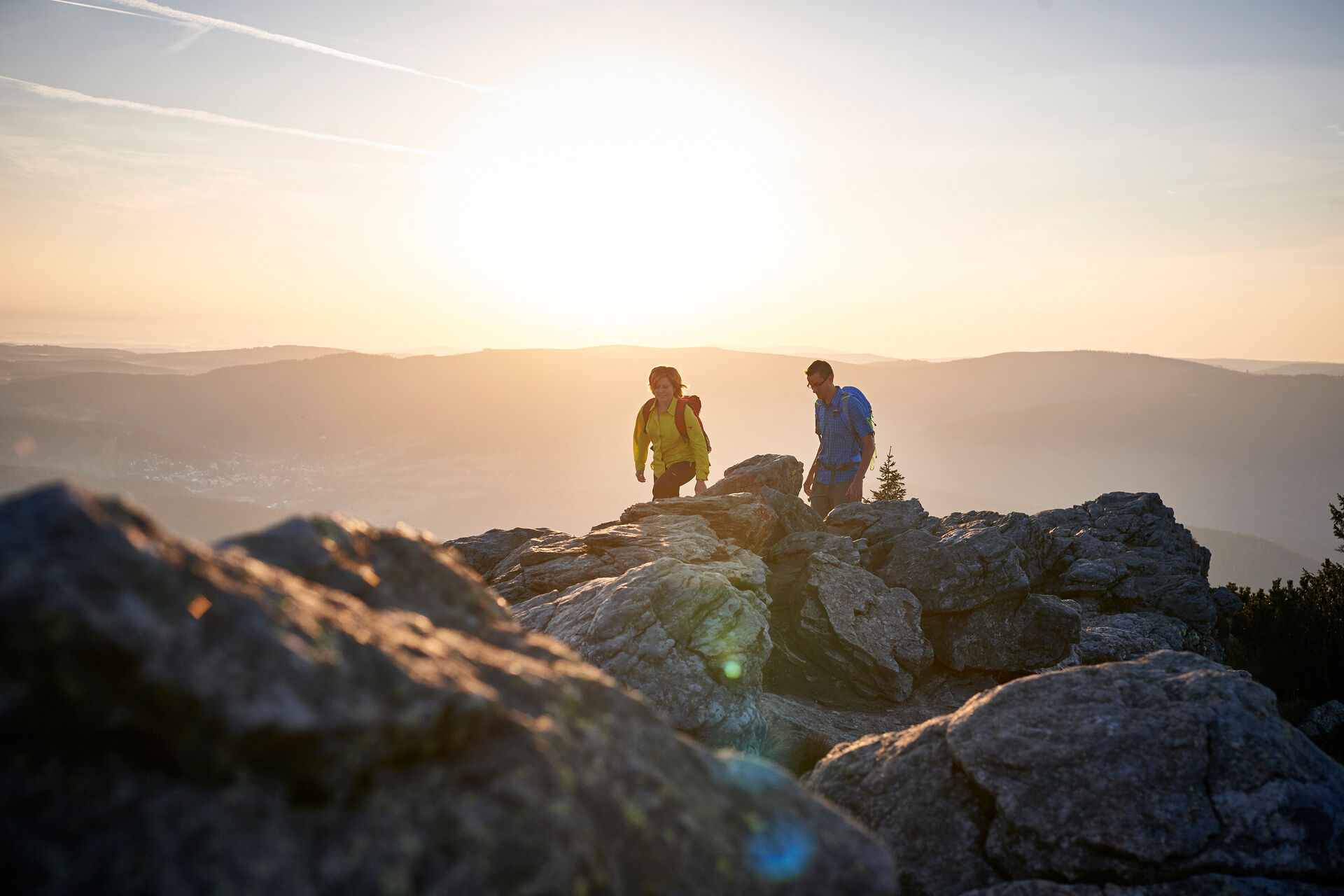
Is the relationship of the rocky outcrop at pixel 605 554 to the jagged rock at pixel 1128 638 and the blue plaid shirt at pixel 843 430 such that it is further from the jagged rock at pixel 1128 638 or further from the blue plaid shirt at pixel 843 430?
the jagged rock at pixel 1128 638

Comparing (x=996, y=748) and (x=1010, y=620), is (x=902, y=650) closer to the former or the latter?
(x=1010, y=620)

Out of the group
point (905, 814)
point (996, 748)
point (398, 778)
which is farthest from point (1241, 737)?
point (398, 778)

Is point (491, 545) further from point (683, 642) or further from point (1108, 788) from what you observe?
point (1108, 788)

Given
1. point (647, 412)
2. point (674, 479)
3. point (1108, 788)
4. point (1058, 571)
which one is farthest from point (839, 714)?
point (1058, 571)

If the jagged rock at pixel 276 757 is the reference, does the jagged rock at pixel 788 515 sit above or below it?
below

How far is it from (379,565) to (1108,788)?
5323mm

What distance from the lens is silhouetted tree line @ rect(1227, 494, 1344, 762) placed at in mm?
13312

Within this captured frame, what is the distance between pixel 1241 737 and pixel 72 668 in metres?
7.03

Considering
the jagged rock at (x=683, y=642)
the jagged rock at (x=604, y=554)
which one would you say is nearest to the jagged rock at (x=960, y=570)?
the jagged rock at (x=604, y=554)

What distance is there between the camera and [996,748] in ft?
18.2

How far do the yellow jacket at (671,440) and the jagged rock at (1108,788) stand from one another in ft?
28.6

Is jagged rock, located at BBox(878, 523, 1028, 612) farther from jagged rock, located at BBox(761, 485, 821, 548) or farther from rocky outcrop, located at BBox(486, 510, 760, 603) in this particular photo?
rocky outcrop, located at BBox(486, 510, 760, 603)

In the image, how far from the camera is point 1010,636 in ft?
39.0

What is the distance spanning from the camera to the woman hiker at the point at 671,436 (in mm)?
14117
